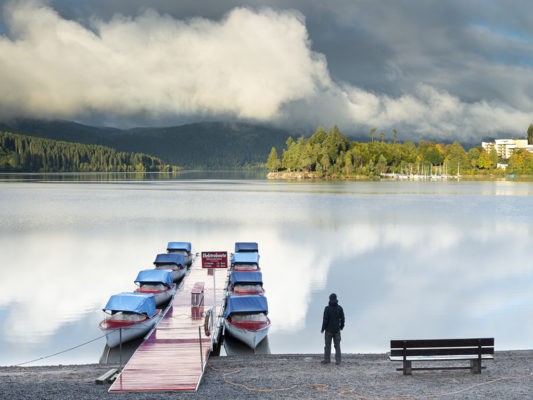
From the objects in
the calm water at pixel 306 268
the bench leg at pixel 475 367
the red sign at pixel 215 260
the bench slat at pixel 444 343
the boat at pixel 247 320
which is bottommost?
the calm water at pixel 306 268

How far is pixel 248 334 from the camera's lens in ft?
95.9

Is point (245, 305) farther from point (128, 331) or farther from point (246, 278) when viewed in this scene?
point (246, 278)

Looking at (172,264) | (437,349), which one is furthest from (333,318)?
(172,264)

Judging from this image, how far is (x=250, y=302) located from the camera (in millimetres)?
31359

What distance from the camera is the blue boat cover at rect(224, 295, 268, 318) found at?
1213 inches

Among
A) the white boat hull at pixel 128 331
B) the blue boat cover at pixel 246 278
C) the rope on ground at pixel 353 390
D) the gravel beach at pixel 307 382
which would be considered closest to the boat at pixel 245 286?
the blue boat cover at pixel 246 278

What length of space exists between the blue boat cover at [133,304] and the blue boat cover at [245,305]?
14.1 feet

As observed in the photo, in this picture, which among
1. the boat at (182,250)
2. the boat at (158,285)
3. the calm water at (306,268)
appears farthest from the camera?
the boat at (182,250)

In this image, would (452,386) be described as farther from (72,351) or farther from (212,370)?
(72,351)

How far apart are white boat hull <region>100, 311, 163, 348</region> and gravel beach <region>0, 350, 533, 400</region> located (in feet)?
18.8

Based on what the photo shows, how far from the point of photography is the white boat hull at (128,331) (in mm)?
29766

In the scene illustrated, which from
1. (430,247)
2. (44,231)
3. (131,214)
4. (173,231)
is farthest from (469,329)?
(131,214)

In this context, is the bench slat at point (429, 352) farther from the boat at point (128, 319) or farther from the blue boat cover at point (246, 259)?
the blue boat cover at point (246, 259)

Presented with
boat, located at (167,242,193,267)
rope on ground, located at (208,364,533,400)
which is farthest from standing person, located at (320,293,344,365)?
boat, located at (167,242,193,267)
